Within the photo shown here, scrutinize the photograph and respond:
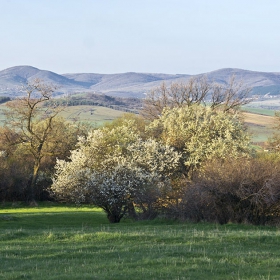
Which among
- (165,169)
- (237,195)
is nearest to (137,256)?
(237,195)

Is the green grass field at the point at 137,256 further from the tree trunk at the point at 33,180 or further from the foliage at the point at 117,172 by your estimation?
the tree trunk at the point at 33,180

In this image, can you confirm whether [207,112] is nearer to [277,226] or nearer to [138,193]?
[138,193]

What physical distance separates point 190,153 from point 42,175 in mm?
25998

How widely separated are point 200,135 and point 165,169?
15.6 feet

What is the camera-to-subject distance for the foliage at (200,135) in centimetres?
4241

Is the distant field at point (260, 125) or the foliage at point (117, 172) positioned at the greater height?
the foliage at point (117, 172)

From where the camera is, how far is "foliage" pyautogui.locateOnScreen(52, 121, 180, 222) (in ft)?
119

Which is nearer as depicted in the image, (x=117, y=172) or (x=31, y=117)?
(x=117, y=172)

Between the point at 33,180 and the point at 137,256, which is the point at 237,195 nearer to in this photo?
the point at 137,256

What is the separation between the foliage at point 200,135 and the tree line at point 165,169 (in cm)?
9

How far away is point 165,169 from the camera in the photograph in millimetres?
41594

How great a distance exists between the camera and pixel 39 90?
177ft

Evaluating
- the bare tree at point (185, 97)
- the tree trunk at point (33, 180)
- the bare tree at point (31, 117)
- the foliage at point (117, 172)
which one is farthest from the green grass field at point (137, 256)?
the bare tree at point (185, 97)

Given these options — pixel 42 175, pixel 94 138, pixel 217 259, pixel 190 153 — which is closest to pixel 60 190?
pixel 94 138
